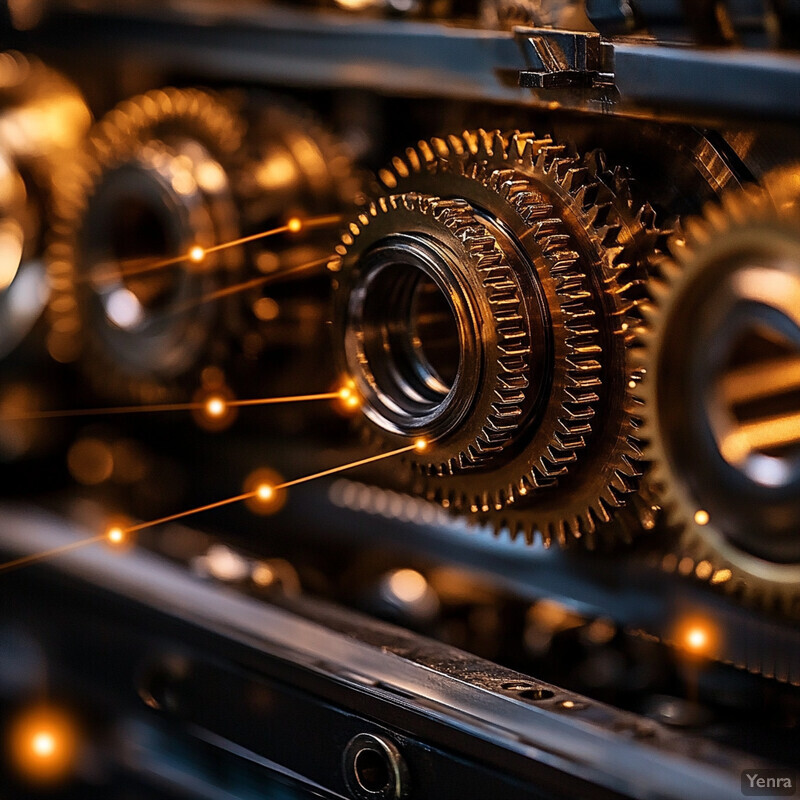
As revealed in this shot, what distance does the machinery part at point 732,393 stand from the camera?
44 centimetres

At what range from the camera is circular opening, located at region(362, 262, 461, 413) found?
58 centimetres

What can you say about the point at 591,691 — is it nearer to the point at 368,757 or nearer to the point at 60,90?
the point at 368,757

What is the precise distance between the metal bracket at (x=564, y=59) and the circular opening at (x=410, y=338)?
11 centimetres

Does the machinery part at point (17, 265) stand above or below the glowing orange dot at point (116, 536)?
above

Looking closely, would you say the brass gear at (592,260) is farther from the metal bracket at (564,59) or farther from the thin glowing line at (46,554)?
the thin glowing line at (46,554)

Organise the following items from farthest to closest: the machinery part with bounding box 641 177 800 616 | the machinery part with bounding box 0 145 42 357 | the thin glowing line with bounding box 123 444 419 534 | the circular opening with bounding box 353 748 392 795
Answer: the machinery part with bounding box 0 145 42 357, the thin glowing line with bounding box 123 444 419 534, the circular opening with bounding box 353 748 392 795, the machinery part with bounding box 641 177 800 616

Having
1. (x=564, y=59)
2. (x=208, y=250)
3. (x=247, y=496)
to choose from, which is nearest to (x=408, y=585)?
(x=247, y=496)

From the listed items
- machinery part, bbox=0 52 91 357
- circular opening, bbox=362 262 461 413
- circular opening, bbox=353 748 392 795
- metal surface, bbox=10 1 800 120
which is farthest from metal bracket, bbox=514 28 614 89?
machinery part, bbox=0 52 91 357

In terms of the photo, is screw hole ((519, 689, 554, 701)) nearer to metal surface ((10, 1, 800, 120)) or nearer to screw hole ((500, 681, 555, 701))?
screw hole ((500, 681, 555, 701))

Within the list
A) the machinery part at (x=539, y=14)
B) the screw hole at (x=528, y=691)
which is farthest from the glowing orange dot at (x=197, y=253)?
the screw hole at (x=528, y=691)

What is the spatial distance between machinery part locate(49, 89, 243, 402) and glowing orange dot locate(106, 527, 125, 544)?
99mm

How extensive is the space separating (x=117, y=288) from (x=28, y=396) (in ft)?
0.65

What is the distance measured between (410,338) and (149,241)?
258 millimetres

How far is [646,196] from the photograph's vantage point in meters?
0.55
